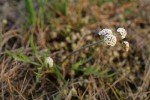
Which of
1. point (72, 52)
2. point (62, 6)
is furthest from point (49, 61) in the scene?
point (62, 6)

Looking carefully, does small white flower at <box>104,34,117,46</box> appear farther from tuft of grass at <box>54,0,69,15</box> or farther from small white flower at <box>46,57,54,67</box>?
tuft of grass at <box>54,0,69,15</box>

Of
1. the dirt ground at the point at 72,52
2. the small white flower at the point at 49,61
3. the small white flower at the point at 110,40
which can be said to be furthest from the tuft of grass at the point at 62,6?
the small white flower at the point at 110,40

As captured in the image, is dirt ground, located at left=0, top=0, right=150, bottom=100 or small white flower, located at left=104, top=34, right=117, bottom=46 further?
dirt ground, located at left=0, top=0, right=150, bottom=100

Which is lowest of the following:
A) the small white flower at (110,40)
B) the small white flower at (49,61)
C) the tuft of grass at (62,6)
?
the small white flower at (49,61)

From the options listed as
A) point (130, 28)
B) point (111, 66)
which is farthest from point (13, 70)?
point (130, 28)

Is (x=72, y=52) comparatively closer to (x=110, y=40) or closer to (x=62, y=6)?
(x=110, y=40)

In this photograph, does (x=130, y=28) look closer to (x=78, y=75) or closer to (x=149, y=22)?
(x=149, y=22)

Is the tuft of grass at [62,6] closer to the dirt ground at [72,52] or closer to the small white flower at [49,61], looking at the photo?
the dirt ground at [72,52]

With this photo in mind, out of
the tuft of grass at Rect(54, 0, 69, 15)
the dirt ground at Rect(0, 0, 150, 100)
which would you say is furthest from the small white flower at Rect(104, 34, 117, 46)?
the tuft of grass at Rect(54, 0, 69, 15)
